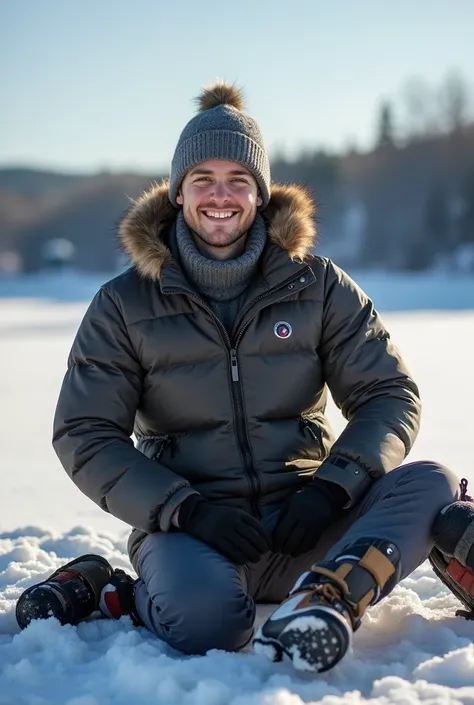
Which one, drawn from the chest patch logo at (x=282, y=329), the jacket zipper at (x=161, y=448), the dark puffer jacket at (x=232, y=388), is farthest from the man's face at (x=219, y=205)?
the jacket zipper at (x=161, y=448)

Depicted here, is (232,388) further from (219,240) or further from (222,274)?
(219,240)

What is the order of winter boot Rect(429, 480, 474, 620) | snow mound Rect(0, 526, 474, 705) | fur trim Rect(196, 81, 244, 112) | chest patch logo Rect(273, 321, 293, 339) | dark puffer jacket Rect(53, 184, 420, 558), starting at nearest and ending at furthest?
snow mound Rect(0, 526, 474, 705), winter boot Rect(429, 480, 474, 620), dark puffer jacket Rect(53, 184, 420, 558), chest patch logo Rect(273, 321, 293, 339), fur trim Rect(196, 81, 244, 112)

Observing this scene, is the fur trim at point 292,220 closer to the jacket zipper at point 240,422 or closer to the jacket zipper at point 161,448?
the jacket zipper at point 240,422

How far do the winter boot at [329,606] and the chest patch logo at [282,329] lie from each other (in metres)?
0.63

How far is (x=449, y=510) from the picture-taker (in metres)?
1.94

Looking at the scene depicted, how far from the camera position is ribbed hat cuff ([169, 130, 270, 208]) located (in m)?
2.40

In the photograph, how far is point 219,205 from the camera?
92.6 inches

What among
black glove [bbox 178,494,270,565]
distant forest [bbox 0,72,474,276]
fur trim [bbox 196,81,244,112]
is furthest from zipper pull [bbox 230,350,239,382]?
distant forest [bbox 0,72,474,276]

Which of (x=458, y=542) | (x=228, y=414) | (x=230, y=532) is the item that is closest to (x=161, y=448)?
(x=228, y=414)

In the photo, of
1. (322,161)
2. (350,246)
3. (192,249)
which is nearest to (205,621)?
(192,249)

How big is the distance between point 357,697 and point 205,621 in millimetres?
445

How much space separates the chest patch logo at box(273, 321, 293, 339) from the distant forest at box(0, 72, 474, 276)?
35.5 metres

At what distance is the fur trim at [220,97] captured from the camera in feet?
8.61

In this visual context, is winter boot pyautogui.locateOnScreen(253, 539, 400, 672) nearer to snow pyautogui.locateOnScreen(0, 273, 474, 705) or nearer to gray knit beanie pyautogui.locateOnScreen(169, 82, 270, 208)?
snow pyautogui.locateOnScreen(0, 273, 474, 705)
